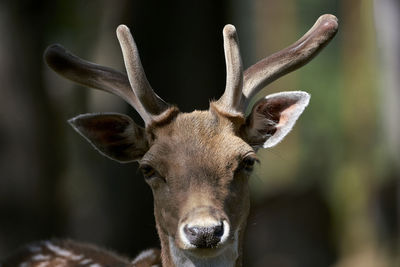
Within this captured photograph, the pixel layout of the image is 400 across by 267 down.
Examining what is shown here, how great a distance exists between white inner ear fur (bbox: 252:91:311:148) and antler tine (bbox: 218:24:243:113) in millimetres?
231

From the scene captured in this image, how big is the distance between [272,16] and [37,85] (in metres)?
14.5

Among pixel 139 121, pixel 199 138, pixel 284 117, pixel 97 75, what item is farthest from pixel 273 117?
pixel 139 121

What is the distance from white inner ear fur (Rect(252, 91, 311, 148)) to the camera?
19.4ft

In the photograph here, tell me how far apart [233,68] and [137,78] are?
2.09 feet

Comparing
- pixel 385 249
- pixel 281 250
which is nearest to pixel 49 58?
pixel 385 249

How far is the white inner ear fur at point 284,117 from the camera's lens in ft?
19.4

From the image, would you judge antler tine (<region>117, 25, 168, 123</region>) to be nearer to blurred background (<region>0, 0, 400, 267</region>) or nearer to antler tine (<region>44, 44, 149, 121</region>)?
antler tine (<region>44, 44, 149, 121</region>)

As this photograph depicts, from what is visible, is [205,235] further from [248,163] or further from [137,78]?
[137,78]

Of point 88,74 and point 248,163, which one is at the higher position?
point 88,74

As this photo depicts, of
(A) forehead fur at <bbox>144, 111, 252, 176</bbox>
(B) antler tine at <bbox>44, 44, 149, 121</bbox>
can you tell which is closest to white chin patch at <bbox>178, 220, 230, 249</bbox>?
(A) forehead fur at <bbox>144, 111, 252, 176</bbox>

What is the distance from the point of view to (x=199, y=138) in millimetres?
5520

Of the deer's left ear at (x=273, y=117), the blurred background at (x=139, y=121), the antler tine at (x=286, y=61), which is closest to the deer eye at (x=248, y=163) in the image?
the deer's left ear at (x=273, y=117)

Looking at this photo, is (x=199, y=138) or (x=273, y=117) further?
(x=273, y=117)

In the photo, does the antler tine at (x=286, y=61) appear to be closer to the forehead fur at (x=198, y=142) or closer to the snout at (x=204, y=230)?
the forehead fur at (x=198, y=142)
